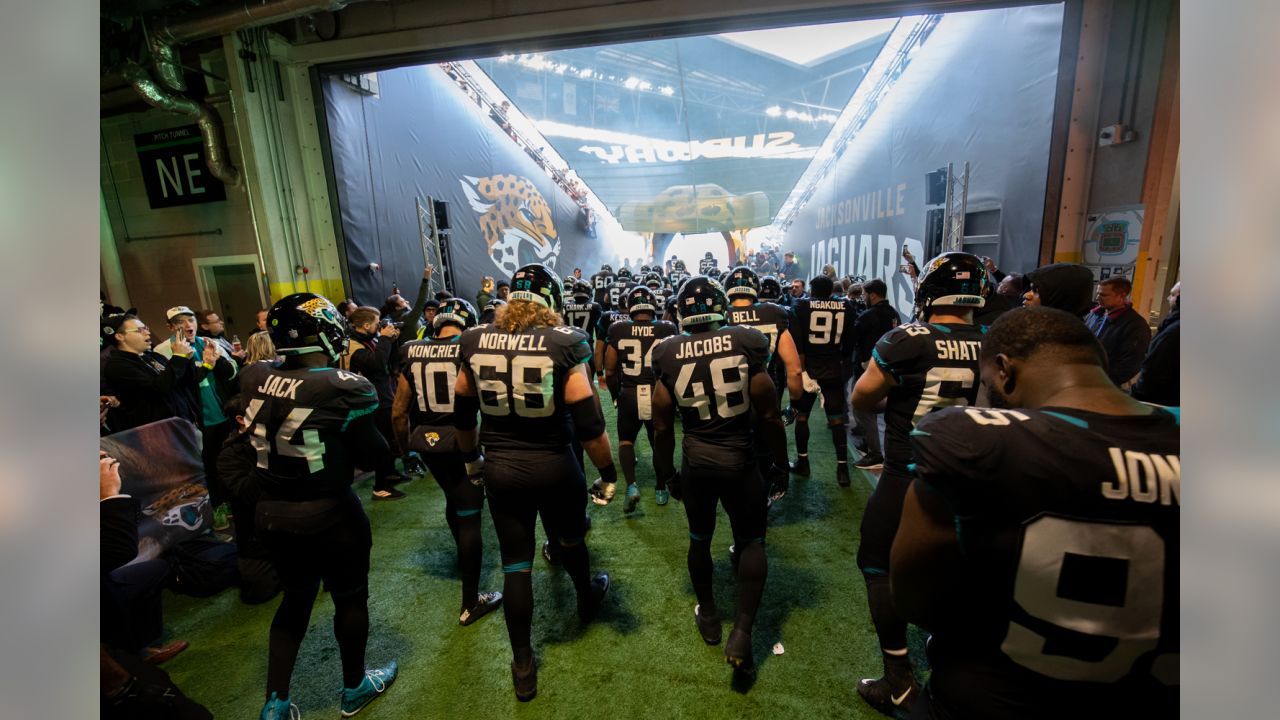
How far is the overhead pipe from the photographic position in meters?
7.47

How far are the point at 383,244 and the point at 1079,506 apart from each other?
11528 millimetres

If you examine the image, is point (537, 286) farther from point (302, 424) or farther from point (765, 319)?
point (765, 319)

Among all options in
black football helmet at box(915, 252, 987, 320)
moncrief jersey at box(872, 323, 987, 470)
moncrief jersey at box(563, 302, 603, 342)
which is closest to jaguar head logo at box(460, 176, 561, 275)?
moncrief jersey at box(563, 302, 603, 342)

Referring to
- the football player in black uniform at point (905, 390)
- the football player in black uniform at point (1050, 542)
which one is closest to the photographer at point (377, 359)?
the football player in black uniform at point (905, 390)

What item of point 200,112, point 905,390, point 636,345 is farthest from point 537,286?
point 200,112

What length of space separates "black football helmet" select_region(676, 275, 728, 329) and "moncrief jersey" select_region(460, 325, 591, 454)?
71 cm

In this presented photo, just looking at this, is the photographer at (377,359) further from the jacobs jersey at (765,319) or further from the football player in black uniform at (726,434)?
the jacobs jersey at (765,319)

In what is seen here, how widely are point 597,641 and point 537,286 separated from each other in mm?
2424

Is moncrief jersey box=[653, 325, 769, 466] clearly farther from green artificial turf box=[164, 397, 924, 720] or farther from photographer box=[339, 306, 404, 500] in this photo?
photographer box=[339, 306, 404, 500]

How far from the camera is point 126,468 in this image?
386 cm

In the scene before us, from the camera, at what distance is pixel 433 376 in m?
3.67
